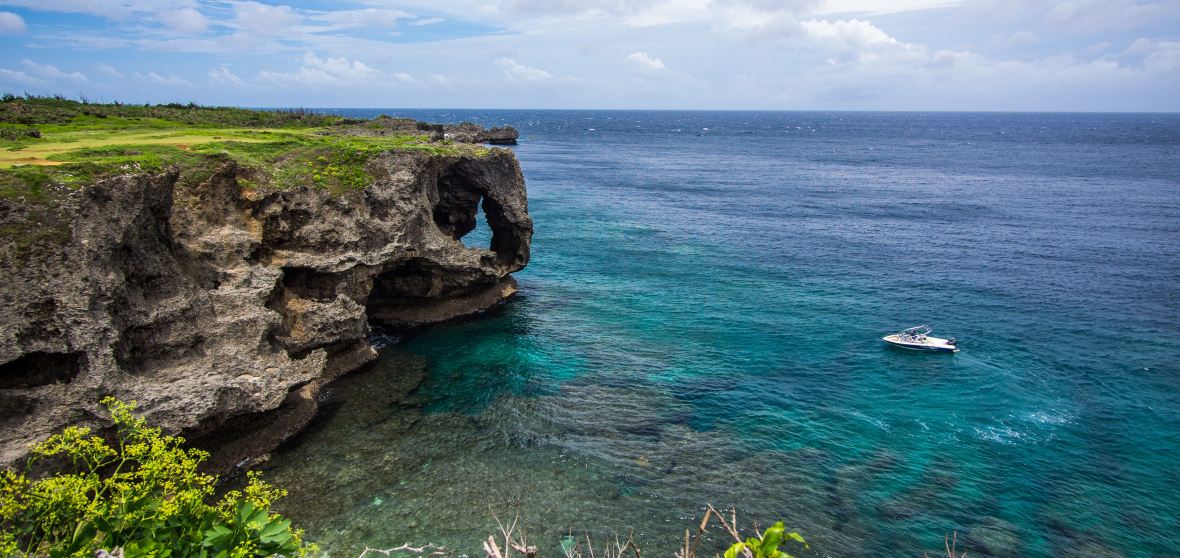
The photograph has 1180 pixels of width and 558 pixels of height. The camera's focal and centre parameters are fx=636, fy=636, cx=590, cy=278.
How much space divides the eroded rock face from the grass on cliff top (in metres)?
0.96

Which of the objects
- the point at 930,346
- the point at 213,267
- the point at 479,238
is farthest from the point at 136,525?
the point at 479,238

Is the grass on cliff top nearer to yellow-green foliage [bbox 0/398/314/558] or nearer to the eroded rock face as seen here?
the eroded rock face

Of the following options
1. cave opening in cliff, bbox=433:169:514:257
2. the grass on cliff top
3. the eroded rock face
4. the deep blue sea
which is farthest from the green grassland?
the deep blue sea

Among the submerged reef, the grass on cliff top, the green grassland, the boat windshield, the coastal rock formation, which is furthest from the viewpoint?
the coastal rock formation

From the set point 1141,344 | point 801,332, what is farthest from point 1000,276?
point 801,332

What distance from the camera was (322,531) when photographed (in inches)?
1016

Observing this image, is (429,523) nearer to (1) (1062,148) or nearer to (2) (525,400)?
(2) (525,400)

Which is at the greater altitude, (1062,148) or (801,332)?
(1062,148)

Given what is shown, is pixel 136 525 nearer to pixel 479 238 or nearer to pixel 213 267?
pixel 213 267

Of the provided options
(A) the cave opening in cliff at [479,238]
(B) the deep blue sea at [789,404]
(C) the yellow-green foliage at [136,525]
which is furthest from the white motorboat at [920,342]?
(A) the cave opening in cliff at [479,238]

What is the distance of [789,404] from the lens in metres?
37.8

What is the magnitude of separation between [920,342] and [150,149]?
49.4 m

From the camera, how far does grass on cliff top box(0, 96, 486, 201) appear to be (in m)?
27.1

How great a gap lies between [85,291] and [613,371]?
27585mm
